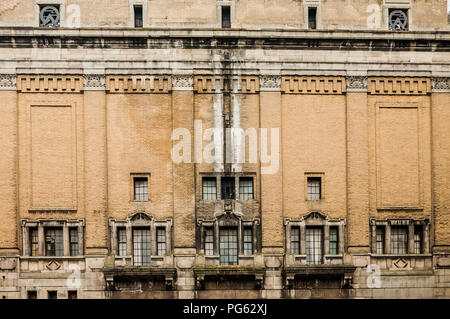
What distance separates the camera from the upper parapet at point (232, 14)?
29266mm

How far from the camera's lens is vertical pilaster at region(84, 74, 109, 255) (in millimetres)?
28344

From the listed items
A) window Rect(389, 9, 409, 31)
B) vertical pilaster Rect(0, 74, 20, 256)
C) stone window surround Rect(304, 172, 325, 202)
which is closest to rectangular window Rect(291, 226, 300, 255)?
stone window surround Rect(304, 172, 325, 202)

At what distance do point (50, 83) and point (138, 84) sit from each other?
12.8ft

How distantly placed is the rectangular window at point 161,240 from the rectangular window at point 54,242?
4.22 m

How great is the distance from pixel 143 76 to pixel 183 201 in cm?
588

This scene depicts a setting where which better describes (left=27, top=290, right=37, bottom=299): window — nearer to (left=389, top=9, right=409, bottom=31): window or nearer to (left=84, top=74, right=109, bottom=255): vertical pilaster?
(left=84, top=74, right=109, bottom=255): vertical pilaster

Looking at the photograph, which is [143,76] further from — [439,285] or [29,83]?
[439,285]

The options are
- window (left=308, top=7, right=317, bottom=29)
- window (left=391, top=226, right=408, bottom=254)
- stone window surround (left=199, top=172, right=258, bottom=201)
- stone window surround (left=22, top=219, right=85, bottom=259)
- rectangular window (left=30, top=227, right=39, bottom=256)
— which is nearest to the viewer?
stone window surround (left=22, top=219, right=85, bottom=259)

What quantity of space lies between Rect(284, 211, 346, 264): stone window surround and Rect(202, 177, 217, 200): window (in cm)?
341

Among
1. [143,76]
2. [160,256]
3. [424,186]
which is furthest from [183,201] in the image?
[424,186]

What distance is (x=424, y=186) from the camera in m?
29.6

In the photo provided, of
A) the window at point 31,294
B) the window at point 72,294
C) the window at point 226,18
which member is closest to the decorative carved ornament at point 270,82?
the window at point 226,18

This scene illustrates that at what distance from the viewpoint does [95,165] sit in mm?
28672

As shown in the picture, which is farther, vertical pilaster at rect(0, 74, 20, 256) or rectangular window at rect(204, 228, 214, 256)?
rectangular window at rect(204, 228, 214, 256)
